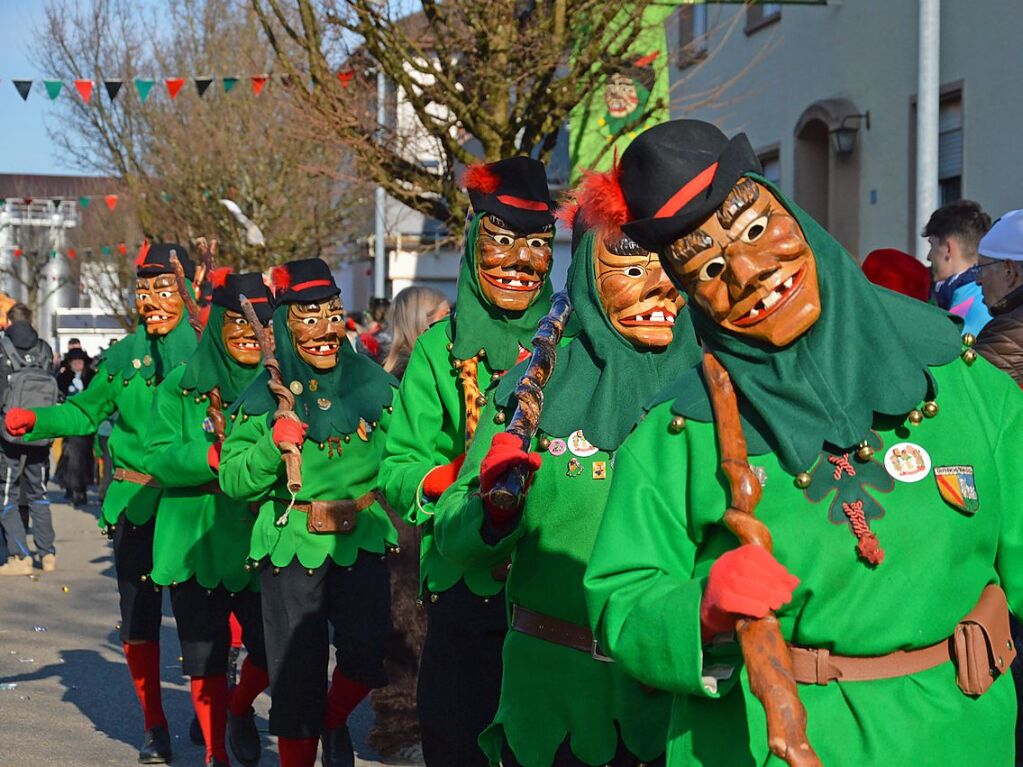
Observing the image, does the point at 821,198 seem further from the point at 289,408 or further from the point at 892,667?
the point at 892,667

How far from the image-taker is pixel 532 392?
13.5 feet

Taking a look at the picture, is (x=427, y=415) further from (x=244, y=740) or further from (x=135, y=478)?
(x=135, y=478)

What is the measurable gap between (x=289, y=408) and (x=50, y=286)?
6984 cm

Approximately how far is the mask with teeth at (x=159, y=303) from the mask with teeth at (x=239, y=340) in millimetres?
836

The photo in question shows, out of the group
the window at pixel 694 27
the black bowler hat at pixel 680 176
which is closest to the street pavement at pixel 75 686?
the black bowler hat at pixel 680 176

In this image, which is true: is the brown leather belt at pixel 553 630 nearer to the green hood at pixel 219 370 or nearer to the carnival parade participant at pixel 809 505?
the carnival parade participant at pixel 809 505

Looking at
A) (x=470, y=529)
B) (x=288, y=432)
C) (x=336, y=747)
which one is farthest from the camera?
(x=336, y=747)

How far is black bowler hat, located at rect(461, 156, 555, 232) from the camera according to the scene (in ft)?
17.6

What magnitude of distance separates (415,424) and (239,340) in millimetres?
2438

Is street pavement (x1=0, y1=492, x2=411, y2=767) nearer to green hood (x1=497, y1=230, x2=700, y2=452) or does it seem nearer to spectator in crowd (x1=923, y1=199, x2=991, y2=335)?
spectator in crowd (x1=923, y1=199, x2=991, y2=335)

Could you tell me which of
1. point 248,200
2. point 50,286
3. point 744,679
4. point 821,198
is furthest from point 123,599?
point 50,286

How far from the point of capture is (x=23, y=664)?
9906mm

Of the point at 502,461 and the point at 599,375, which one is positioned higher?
the point at 599,375

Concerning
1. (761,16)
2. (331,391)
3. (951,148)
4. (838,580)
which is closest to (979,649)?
(838,580)
